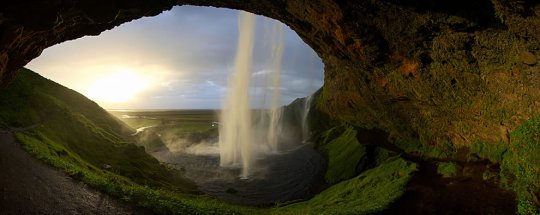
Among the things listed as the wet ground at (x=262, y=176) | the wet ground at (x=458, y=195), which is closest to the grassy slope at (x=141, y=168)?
the wet ground at (x=458, y=195)

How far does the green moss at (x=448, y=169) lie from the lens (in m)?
24.0

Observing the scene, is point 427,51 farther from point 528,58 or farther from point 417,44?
point 528,58

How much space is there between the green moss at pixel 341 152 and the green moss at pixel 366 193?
346 cm

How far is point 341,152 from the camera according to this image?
39.9 metres

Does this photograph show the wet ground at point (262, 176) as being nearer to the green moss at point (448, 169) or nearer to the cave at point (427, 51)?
the green moss at point (448, 169)

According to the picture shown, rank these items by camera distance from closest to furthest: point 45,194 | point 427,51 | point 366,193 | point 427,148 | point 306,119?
point 45,194 → point 366,193 → point 427,51 → point 427,148 → point 306,119

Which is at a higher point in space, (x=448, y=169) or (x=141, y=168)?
(x=448, y=169)

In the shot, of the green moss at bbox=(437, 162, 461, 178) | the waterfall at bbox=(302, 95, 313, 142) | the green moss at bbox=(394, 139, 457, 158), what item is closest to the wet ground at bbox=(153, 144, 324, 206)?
the waterfall at bbox=(302, 95, 313, 142)

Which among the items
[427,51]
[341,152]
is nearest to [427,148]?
[427,51]

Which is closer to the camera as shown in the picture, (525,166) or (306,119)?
(525,166)

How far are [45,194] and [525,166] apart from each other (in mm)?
27857

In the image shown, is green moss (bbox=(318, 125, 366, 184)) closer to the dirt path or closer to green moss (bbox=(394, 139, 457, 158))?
green moss (bbox=(394, 139, 457, 158))

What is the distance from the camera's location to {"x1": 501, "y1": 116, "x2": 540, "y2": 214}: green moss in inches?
661

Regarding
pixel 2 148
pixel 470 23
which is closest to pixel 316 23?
pixel 470 23
